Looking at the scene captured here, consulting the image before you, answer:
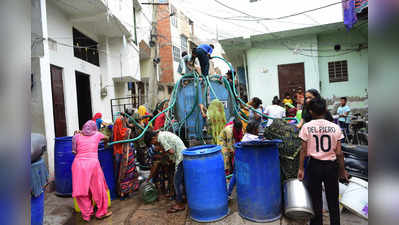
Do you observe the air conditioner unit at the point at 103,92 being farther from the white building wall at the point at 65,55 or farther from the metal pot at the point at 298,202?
the metal pot at the point at 298,202

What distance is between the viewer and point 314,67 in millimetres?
10859

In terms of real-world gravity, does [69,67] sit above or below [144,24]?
below

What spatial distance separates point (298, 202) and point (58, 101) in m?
6.03

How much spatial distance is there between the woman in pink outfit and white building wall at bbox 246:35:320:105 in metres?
9.26

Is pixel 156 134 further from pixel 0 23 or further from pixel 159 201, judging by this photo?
pixel 0 23

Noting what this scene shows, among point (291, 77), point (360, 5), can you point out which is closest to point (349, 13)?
point (360, 5)

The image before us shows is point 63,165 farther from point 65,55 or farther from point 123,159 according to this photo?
point 65,55

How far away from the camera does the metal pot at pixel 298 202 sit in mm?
2891

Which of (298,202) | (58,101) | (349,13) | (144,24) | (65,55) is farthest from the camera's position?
(144,24)

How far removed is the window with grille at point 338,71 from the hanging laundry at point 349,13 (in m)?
2.17

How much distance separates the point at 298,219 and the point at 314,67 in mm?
9231

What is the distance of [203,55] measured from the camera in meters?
6.29

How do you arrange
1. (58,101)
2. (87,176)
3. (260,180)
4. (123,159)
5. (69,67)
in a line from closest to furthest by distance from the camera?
(260,180) < (87,176) < (123,159) < (58,101) < (69,67)

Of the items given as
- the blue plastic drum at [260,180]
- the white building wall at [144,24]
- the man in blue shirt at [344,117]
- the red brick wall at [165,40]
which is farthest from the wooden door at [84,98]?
the red brick wall at [165,40]
